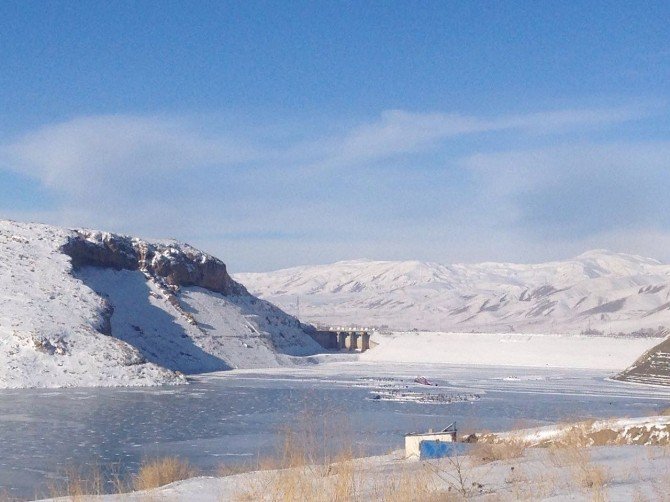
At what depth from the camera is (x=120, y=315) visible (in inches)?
2739

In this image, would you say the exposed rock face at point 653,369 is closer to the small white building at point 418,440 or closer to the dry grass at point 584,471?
the small white building at point 418,440

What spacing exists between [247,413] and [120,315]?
3534cm

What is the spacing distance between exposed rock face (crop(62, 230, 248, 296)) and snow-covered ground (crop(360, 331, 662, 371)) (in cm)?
1677

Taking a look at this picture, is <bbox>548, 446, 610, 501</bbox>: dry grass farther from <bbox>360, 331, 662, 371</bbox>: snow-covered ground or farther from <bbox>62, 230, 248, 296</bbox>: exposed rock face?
<bbox>360, 331, 662, 371</bbox>: snow-covered ground

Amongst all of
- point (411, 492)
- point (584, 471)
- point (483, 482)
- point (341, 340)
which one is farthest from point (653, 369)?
point (411, 492)

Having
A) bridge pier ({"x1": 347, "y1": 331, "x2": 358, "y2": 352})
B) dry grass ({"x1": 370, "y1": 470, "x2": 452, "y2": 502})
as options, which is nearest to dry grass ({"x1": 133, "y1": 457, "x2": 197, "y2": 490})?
dry grass ({"x1": 370, "y1": 470, "x2": 452, "y2": 502})

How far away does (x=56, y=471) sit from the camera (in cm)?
2148

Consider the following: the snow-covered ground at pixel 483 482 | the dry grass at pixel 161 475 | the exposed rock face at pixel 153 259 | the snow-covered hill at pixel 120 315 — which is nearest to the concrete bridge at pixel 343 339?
the snow-covered hill at pixel 120 315

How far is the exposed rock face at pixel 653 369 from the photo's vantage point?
5841 cm

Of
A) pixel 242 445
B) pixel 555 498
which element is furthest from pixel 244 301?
pixel 555 498

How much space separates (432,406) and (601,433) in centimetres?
2372

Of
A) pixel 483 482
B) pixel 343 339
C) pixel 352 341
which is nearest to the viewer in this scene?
pixel 483 482

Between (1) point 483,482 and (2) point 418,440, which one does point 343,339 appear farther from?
(1) point 483,482

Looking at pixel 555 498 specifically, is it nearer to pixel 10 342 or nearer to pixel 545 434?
pixel 545 434
